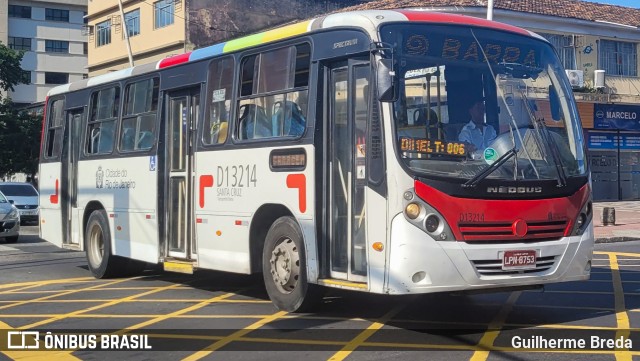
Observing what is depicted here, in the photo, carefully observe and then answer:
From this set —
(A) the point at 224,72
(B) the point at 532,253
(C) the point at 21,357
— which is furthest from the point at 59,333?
(B) the point at 532,253

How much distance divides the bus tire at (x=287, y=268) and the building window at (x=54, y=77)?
62645 millimetres

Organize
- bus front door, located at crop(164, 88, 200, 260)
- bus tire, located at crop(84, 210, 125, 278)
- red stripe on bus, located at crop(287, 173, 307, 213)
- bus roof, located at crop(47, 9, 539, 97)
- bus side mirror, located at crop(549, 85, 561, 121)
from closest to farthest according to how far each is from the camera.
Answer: bus roof, located at crop(47, 9, 539, 97), bus side mirror, located at crop(549, 85, 561, 121), red stripe on bus, located at crop(287, 173, 307, 213), bus front door, located at crop(164, 88, 200, 260), bus tire, located at crop(84, 210, 125, 278)

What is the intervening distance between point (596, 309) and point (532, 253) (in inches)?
79.9

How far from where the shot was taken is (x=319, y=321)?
8.65 m

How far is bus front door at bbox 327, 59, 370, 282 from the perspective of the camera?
26.2 feet

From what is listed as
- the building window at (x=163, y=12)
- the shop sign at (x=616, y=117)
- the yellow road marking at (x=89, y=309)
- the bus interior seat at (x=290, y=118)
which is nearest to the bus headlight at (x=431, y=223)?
the bus interior seat at (x=290, y=118)

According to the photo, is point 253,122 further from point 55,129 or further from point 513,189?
point 55,129

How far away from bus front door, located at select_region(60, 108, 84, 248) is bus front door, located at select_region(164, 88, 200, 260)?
3.23 meters

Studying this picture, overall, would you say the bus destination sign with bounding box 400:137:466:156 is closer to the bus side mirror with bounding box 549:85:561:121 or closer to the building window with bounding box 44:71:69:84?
the bus side mirror with bounding box 549:85:561:121

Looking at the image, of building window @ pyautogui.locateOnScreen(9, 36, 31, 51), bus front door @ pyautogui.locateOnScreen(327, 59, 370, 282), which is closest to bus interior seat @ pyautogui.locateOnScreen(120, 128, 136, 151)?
bus front door @ pyautogui.locateOnScreen(327, 59, 370, 282)

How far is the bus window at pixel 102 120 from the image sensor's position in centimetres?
1289

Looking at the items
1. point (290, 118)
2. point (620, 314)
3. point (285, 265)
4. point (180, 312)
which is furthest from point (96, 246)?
point (620, 314)

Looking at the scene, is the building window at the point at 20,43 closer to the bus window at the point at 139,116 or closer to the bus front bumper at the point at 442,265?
the bus window at the point at 139,116

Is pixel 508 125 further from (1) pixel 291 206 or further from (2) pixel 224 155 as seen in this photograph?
(2) pixel 224 155
